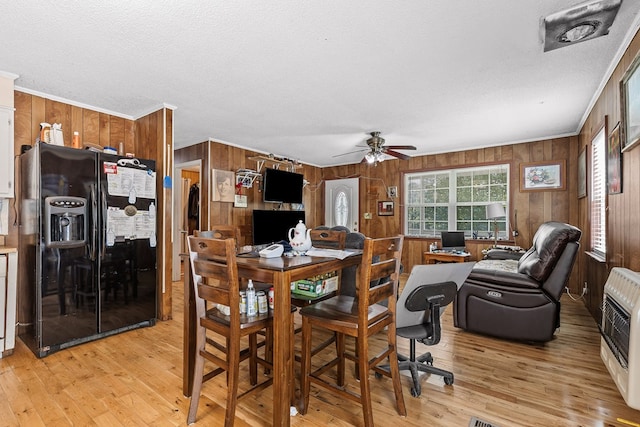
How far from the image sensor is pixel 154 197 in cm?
323

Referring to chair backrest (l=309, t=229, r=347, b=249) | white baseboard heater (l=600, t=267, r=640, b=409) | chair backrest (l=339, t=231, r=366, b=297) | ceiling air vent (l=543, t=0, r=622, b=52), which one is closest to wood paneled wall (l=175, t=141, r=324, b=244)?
chair backrest (l=309, t=229, r=347, b=249)

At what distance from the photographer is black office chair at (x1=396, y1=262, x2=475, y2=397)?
73.5 inches

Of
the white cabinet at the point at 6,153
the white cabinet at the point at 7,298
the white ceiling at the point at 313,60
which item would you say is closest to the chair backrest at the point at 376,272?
the white ceiling at the point at 313,60

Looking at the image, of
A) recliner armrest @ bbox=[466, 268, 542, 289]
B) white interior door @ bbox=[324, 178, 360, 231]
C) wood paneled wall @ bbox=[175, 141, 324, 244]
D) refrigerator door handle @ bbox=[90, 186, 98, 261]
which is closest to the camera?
recliner armrest @ bbox=[466, 268, 542, 289]

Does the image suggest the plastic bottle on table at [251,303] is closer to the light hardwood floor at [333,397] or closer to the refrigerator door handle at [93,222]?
the light hardwood floor at [333,397]

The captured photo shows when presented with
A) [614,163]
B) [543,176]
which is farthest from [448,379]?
[543,176]

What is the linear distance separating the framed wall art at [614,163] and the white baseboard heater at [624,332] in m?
0.91

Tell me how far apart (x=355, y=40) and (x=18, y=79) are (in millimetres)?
2959

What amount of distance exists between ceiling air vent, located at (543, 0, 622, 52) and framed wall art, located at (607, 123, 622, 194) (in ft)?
2.92

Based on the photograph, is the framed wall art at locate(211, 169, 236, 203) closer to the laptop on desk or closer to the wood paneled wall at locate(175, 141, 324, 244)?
the wood paneled wall at locate(175, 141, 324, 244)

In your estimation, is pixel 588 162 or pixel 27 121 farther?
pixel 588 162

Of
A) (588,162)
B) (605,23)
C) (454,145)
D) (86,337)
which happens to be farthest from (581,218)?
(86,337)

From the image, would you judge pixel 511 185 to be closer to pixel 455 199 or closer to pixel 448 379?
pixel 455 199

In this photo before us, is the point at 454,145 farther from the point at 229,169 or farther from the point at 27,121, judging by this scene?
the point at 27,121
